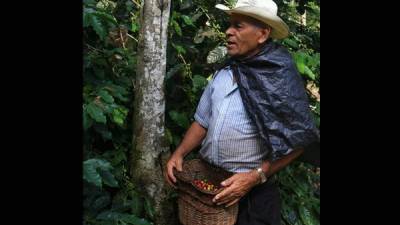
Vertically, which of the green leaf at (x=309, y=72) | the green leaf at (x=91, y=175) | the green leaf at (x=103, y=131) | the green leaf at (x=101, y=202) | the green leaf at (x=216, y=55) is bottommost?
the green leaf at (x=101, y=202)

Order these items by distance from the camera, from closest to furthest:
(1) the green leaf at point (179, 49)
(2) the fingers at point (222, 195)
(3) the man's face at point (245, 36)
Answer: (2) the fingers at point (222, 195)
(3) the man's face at point (245, 36)
(1) the green leaf at point (179, 49)

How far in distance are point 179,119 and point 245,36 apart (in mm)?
741

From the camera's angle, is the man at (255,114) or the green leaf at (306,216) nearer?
the man at (255,114)

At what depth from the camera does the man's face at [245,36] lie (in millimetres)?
2342

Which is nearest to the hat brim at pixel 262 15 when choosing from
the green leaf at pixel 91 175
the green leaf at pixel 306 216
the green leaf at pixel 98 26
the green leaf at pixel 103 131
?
the green leaf at pixel 98 26

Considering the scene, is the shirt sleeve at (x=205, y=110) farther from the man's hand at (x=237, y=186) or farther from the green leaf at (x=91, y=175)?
the green leaf at (x=91, y=175)

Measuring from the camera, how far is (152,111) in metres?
2.63

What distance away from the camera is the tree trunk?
2.54 metres

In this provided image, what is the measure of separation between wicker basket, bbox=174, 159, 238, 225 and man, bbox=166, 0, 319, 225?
0.18 ft

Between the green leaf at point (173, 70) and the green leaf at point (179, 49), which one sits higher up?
the green leaf at point (179, 49)

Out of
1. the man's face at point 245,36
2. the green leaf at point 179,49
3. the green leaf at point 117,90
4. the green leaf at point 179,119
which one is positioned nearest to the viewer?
the man's face at point 245,36

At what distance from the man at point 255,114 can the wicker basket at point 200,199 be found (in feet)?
0.18
